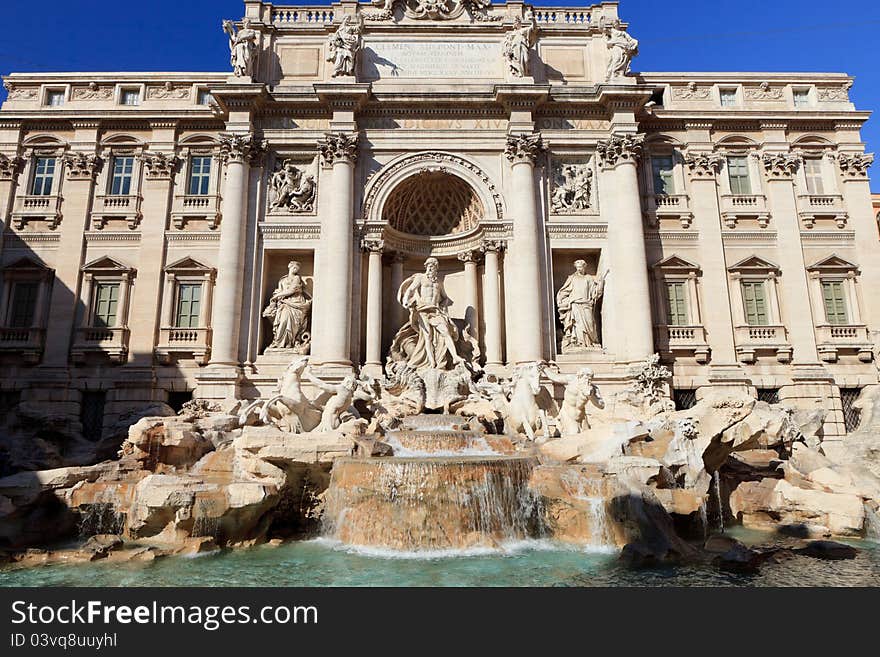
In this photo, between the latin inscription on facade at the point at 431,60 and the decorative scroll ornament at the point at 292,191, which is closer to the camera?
the decorative scroll ornament at the point at 292,191

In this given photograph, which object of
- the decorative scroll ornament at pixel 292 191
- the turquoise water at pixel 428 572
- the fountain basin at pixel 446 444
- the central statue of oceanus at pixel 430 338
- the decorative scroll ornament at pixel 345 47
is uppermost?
the decorative scroll ornament at pixel 345 47

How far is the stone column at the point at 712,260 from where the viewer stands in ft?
59.8

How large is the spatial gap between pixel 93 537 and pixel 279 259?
10858mm

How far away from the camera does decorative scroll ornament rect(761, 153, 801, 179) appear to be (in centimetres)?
1959

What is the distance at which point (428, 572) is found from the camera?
798 centimetres

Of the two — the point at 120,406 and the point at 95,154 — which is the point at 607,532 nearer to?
the point at 120,406

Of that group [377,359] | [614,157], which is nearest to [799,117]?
[614,157]

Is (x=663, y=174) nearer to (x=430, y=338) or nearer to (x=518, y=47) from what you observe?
(x=518, y=47)

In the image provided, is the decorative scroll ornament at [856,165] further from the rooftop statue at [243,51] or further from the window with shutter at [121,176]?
the window with shutter at [121,176]

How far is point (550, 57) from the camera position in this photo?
19.9 meters

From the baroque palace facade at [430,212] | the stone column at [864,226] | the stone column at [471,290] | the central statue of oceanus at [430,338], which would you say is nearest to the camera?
the central statue of oceanus at [430,338]

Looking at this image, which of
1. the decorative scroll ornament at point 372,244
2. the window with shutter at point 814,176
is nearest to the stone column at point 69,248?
the decorative scroll ornament at point 372,244

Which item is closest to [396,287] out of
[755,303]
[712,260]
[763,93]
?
[712,260]

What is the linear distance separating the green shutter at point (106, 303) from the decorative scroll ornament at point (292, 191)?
20.5 feet
